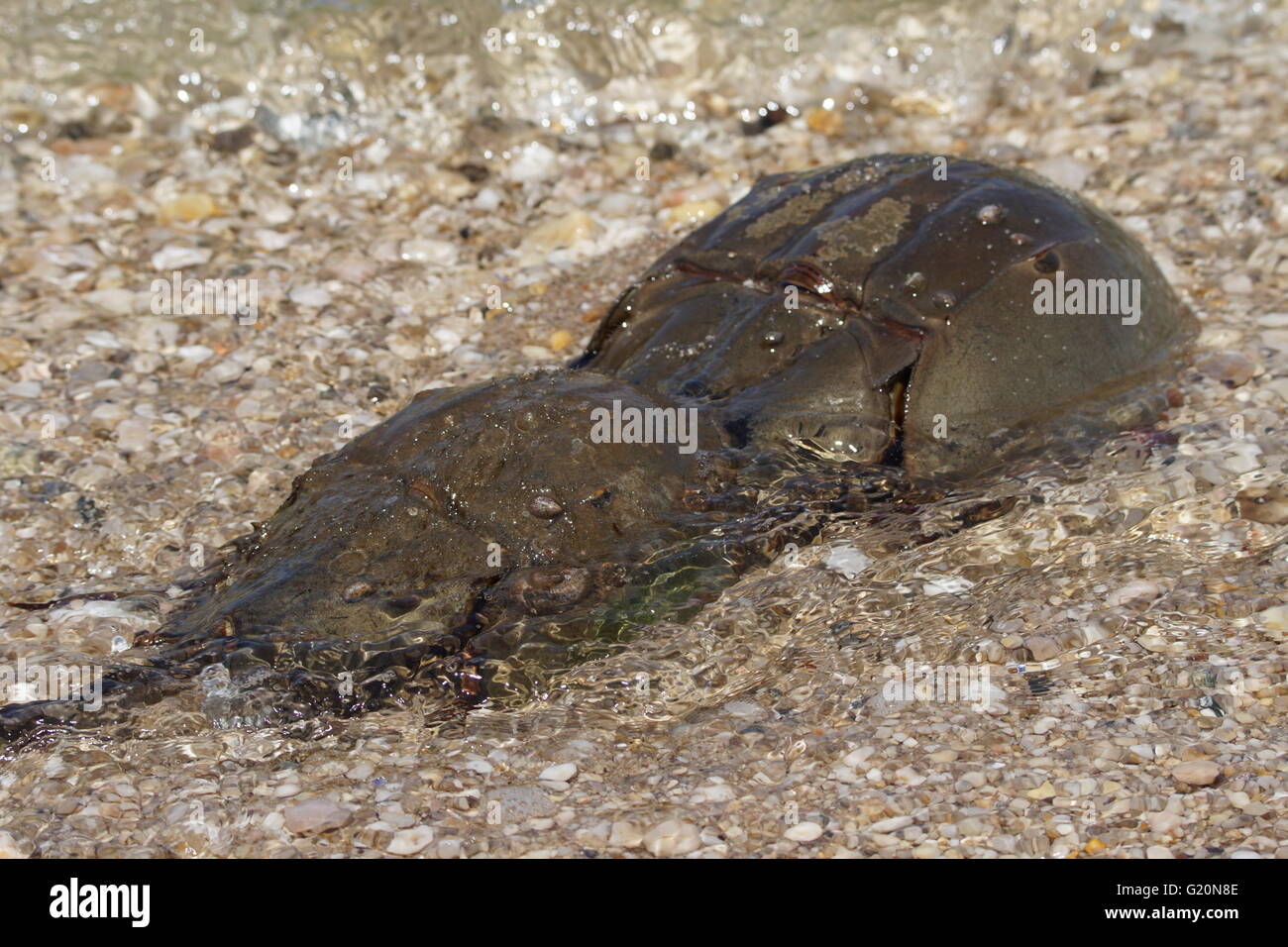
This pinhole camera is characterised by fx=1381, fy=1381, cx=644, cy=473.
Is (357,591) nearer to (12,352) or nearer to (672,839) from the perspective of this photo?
(672,839)

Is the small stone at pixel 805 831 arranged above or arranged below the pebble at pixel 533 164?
below

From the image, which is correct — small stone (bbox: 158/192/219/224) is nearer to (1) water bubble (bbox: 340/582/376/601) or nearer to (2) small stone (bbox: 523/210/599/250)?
(2) small stone (bbox: 523/210/599/250)

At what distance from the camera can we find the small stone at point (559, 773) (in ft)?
8.89

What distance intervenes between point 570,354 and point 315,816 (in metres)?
2.17

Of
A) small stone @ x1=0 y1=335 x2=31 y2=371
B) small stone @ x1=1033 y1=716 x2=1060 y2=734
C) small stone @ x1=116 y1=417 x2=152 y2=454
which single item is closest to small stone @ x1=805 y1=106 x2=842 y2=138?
small stone @ x1=116 y1=417 x2=152 y2=454

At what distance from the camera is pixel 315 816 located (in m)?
2.59

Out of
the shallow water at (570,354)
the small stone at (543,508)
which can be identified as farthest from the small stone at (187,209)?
the small stone at (543,508)

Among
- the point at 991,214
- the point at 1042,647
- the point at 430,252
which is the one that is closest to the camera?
the point at 1042,647

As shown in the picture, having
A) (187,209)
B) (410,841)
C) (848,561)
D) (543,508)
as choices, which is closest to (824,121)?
(187,209)

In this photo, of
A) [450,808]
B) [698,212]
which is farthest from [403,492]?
[698,212]

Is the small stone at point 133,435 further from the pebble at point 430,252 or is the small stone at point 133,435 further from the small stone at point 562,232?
the small stone at point 562,232

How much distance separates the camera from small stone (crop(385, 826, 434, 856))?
8.29 feet

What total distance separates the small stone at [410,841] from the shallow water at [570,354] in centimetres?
2

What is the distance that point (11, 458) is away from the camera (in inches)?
150
